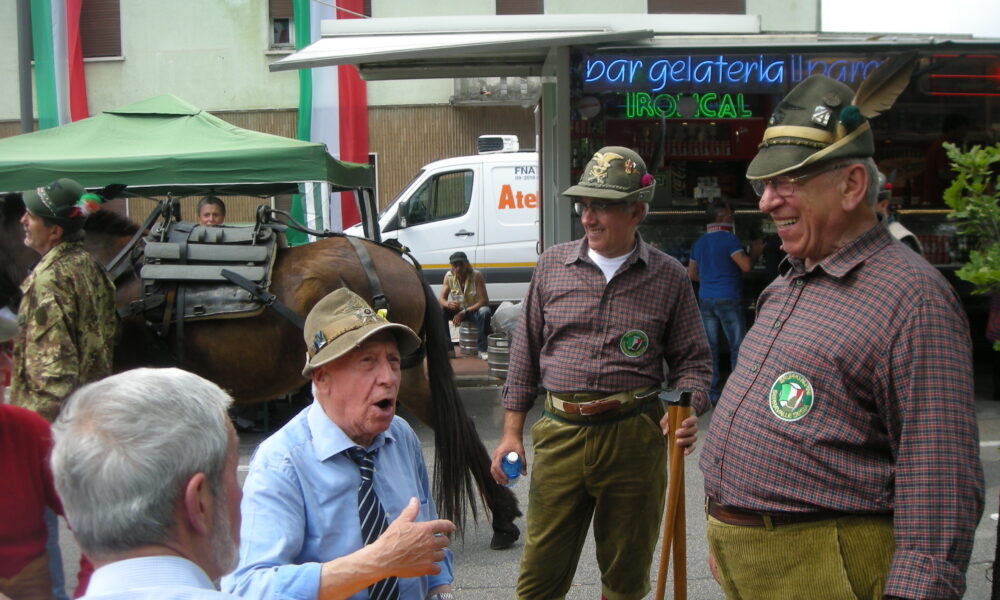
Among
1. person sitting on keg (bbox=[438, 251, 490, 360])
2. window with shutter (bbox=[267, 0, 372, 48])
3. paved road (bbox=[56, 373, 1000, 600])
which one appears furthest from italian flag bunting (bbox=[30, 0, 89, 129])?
paved road (bbox=[56, 373, 1000, 600])

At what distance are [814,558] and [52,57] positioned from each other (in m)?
15.4

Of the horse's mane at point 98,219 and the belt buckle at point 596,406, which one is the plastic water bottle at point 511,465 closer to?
the belt buckle at point 596,406

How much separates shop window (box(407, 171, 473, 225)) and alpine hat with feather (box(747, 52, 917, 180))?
8988mm

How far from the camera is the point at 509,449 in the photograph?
336 centimetres

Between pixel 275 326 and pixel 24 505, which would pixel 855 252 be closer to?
pixel 24 505

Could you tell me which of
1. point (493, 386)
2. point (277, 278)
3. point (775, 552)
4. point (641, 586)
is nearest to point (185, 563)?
point (775, 552)

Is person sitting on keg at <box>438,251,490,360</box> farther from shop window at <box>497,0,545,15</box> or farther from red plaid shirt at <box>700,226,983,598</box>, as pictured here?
shop window at <box>497,0,545,15</box>

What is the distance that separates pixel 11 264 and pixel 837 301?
475 cm

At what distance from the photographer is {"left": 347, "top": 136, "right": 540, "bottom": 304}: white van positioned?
437 inches

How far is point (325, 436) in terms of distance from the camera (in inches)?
88.9

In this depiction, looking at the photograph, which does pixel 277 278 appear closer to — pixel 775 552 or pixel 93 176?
pixel 93 176

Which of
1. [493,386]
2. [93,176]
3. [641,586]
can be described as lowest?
[493,386]

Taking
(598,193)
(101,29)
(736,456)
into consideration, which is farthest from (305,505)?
(101,29)

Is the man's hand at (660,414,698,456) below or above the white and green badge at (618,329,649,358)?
below
